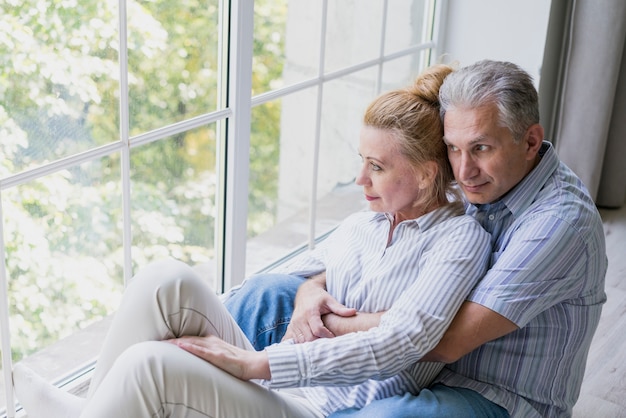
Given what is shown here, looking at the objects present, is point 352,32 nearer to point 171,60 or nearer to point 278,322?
point 171,60

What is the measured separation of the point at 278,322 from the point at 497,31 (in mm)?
1926

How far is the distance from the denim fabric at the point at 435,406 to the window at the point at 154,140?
819mm

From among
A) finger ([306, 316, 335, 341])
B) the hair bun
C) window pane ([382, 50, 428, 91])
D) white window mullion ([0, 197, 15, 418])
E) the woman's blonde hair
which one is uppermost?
the hair bun

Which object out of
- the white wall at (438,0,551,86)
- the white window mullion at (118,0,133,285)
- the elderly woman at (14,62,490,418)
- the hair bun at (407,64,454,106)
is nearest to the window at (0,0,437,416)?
A: the white window mullion at (118,0,133,285)

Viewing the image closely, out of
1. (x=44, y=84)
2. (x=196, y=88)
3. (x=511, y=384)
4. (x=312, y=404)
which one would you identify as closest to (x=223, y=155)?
(x=196, y=88)

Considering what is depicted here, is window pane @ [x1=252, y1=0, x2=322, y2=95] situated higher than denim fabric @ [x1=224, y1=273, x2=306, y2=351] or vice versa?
window pane @ [x1=252, y1=0, x2=322, y2=95]

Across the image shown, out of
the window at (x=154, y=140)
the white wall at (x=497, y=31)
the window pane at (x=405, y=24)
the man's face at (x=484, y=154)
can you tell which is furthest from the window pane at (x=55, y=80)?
the white wall at (x=497, y=31)

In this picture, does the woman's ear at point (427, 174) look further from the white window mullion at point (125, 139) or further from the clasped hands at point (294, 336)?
the white window mullion at point (125, 139)

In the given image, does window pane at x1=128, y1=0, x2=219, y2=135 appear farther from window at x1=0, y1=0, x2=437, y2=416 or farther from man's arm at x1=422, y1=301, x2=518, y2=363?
man's arm at x1=422, y1=301, x2=518, y2=363

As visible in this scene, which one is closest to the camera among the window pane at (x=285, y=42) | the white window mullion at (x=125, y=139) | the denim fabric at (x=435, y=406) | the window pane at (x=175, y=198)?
the denim fabric at (x=435, y=406)

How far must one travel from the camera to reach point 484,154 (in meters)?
1.74

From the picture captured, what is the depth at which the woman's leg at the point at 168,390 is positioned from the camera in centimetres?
157

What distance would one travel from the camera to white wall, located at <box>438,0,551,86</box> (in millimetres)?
3395

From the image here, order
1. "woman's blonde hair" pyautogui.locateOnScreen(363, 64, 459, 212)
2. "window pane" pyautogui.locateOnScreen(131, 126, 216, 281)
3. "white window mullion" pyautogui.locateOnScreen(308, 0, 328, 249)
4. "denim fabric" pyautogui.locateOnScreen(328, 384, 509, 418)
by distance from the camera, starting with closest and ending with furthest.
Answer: "denim fabric" pyautogui.locateOnScreen(328, 384, 509, 418), "woman's blonde hair" pyautogui.locateOnScreen(363, 64, 459, 212), "window pane" pyautogui.locateOnScreen(131, 126, 216, 281), "white window mullion" pyautogui.locateOnScreen(308, 0, 328, 249)
